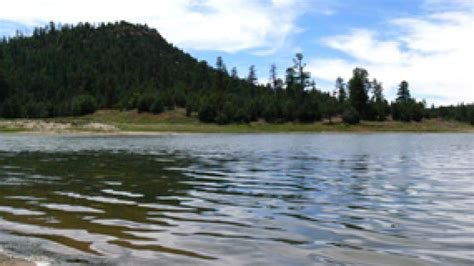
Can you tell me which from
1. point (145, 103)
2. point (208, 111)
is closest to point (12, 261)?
point (208, 111)

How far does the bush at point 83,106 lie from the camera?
18138 centimetres

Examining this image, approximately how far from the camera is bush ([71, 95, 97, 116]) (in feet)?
595

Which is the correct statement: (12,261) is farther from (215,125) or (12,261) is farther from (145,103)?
(145,103)

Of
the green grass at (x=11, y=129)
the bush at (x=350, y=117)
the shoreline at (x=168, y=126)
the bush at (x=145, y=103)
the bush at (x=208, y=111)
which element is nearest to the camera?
the green grass at (x=11, y=129)

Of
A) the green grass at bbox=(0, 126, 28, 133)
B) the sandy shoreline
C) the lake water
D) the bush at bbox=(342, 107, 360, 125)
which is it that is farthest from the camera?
the bush at bbox=(342, 107, 360, 125)

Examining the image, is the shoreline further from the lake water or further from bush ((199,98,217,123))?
the lake water

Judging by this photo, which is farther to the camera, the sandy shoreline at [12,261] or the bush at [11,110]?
the bush at [11,110]

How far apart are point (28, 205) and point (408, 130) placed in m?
158

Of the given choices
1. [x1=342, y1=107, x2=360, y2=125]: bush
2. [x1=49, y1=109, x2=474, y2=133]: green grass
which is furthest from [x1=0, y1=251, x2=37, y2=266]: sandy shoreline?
[x1=342, y1=107, x2=360, y2=125]: bush

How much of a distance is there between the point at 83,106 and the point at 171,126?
53185 millimetres

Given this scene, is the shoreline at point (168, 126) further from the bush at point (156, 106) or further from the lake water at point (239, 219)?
the lake water at point (239, 219)

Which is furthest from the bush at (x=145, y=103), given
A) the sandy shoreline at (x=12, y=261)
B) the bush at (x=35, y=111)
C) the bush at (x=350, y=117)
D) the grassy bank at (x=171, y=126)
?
the sandy shoreline at (x=12, y=261)

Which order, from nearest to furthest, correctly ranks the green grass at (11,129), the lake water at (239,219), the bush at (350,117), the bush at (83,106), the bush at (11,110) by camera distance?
the lake water at (239,219) → the green grass at (11,129) → the bush at (350,117) → the bush at (11,110) → the bush at (83,106)

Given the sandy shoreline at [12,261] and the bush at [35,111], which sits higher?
the bush at [35,111]
